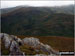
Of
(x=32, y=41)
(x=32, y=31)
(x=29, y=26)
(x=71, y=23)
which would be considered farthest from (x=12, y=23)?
(x=32, y=41)

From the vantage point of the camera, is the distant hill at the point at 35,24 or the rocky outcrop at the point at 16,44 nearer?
the rocky outcrop at the point at 16,44

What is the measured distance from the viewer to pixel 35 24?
126 metres

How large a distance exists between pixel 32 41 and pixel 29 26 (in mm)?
98950

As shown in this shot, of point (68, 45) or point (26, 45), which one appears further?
point (68, 45)

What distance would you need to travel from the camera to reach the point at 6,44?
22984 millimetres

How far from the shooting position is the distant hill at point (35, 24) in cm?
10775

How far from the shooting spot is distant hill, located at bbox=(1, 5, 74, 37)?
108 m

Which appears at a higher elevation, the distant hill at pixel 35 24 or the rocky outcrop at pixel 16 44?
the distant hill at pixel 35 24

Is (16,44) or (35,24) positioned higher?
(35,24)

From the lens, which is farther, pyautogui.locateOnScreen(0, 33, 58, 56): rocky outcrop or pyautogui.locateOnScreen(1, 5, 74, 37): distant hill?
pyautogui.locateOnScreen(1, 5, 74, 37): distant hill

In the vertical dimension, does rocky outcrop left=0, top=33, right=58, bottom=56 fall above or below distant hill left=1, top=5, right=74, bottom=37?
below

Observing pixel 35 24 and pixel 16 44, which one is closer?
pixel 16 44

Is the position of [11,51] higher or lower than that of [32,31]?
lower

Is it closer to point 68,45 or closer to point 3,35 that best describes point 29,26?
point 68,45
